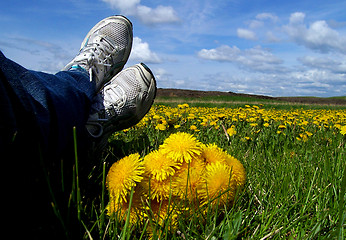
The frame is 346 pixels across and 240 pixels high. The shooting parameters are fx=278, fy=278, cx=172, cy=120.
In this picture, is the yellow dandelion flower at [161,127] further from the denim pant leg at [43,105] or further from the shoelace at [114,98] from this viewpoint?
the denim pant leg at [43,105]

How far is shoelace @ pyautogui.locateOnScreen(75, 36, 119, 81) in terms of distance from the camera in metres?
1.91

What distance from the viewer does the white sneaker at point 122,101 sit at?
1621mm

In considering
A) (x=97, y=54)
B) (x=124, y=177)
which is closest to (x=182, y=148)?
(x=124, y=177)

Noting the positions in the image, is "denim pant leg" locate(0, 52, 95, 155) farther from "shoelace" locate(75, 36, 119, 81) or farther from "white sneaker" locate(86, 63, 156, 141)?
"shoelace" locate(75, 36, 119, 81)

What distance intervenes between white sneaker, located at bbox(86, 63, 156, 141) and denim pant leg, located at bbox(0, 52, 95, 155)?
23 cm

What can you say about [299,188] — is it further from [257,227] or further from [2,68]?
[2,68]

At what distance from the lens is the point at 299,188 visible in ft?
3.73

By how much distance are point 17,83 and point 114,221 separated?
58cm

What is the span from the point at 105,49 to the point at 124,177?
1.59 metres

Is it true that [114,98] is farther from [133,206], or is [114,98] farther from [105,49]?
[133,206]

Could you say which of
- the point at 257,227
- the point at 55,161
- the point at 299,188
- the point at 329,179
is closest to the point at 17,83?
the point at 55,161

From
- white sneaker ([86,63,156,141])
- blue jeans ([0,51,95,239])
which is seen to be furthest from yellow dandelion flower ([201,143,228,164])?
white sneaker ([86,63,156,141])

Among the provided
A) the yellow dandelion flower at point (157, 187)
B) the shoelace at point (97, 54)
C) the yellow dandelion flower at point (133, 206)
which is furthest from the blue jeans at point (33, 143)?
the shoelace at point (97, 54)

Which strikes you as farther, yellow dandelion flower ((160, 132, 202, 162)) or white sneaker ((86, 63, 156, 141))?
white sneaker ((86, 63, 156, 141))
